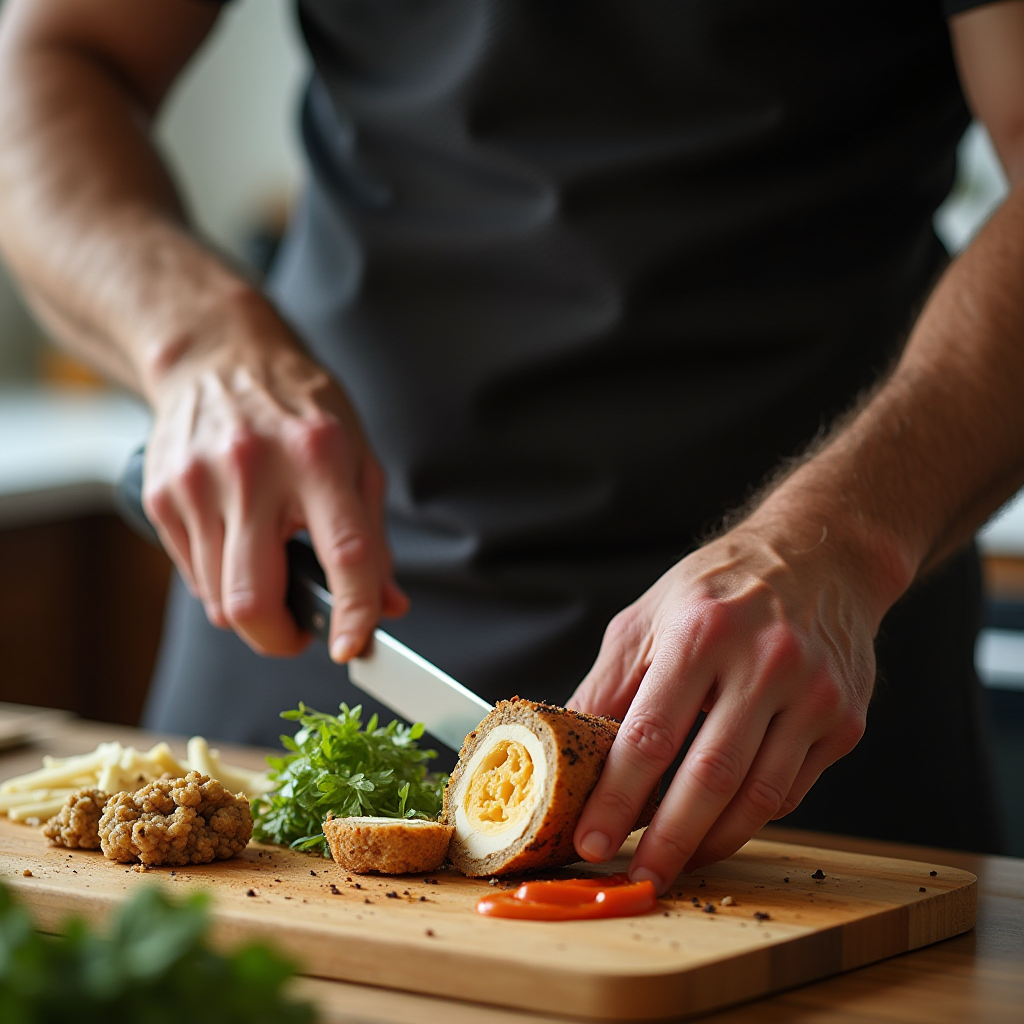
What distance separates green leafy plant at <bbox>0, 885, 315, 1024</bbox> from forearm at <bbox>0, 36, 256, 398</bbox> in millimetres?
1277

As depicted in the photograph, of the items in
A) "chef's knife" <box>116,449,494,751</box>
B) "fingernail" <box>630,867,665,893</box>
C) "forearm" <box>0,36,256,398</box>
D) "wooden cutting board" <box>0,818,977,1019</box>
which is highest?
"forearm" <box>0,36,256,398</box>

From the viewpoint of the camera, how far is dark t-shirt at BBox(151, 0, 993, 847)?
189cm

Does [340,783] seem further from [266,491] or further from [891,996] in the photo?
[891,996]

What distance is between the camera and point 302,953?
1127mm

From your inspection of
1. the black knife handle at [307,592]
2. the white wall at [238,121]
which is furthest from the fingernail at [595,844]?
the white wall at [238,121]

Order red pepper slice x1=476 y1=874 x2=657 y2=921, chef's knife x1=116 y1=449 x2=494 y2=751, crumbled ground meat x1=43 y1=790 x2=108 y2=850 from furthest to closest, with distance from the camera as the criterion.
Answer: chef's knife x1=116 y1=449 x2=494 y2=751 < crumbled ground meat x1=43 y1=790 x2=108 y2=850 < red pepper slice x1=476 y1=874 x2=657 y2=921

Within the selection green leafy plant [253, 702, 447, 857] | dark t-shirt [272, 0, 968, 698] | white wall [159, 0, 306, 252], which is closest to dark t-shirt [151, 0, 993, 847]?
dark t-shirt [272, 0, 968, 698]

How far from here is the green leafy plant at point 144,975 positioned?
61 centimetres

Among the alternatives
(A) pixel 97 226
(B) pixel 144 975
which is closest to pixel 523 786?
(B) pixel 144 975

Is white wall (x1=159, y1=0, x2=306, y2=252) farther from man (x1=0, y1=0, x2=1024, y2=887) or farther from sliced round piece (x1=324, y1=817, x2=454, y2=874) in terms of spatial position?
sliced round piece (x1=324, y1=817, x2=454, y2=874)

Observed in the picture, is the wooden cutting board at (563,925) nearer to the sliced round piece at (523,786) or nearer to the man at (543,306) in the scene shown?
the sliced round piece at (523,786)

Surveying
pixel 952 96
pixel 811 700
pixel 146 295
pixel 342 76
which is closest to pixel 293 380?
pixel 146 295

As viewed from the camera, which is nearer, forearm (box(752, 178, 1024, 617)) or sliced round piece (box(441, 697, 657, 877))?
sliced round piece (box(441, 697, 657, 877))

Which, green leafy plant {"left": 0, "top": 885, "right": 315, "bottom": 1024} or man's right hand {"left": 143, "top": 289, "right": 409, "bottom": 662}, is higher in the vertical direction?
man's right hand {"left": 143, "top": 289, "right": 409, "bottom": 662}
